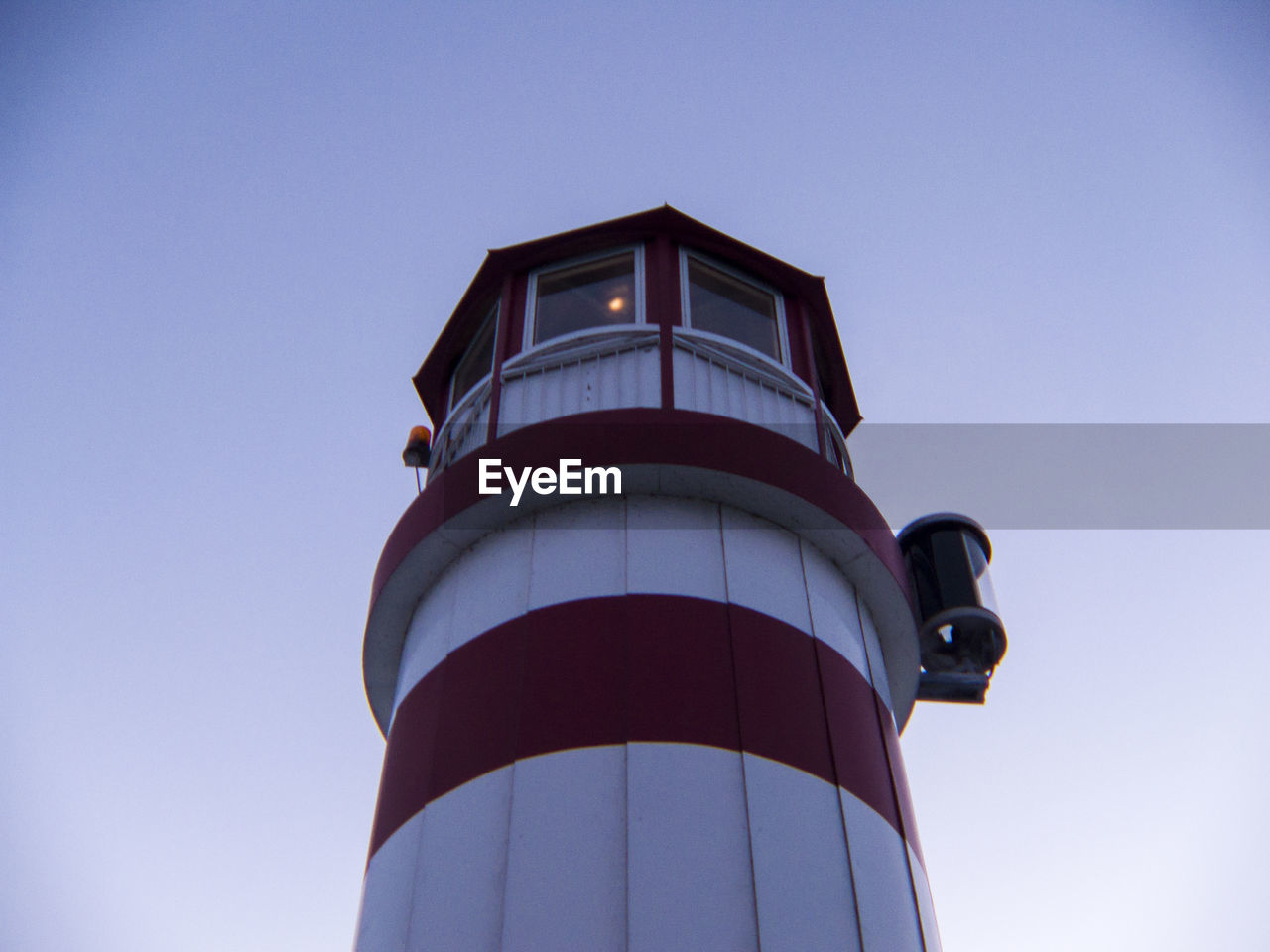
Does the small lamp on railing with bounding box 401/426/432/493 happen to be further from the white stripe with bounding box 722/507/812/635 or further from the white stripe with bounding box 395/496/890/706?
the white stripe with bounding box 722/507/812/635

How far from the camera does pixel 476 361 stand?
1037cm

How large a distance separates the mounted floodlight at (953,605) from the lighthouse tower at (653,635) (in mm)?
28

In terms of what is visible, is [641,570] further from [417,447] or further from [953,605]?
[417,447]

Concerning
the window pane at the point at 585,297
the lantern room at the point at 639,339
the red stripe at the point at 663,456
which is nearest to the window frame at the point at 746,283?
the lantern room at the point at 639,339

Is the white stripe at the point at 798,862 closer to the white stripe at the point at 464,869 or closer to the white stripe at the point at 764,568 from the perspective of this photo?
the white stripe at the point at 764,568

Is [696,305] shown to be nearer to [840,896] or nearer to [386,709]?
[386,709]

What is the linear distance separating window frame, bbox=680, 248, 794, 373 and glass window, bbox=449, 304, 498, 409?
6.28ft

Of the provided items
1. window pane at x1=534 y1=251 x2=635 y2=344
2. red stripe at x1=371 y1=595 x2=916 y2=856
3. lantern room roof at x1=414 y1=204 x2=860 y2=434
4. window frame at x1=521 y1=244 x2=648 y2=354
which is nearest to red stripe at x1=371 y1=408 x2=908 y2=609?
red stripe at x1=371 y1=595 x2=916 y2=856

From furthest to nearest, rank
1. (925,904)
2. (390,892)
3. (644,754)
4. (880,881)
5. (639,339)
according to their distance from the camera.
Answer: (639,339) < (925,904) < (390,892) < (880,881) < (644,754)

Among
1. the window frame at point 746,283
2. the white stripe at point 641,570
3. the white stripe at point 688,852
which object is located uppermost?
the window frame at point 746,283

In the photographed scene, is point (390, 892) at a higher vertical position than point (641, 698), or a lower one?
lower

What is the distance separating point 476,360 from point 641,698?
16.4 feet

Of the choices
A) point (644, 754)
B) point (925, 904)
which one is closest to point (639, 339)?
point (644, 754)

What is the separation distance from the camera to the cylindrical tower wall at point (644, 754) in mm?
5613
